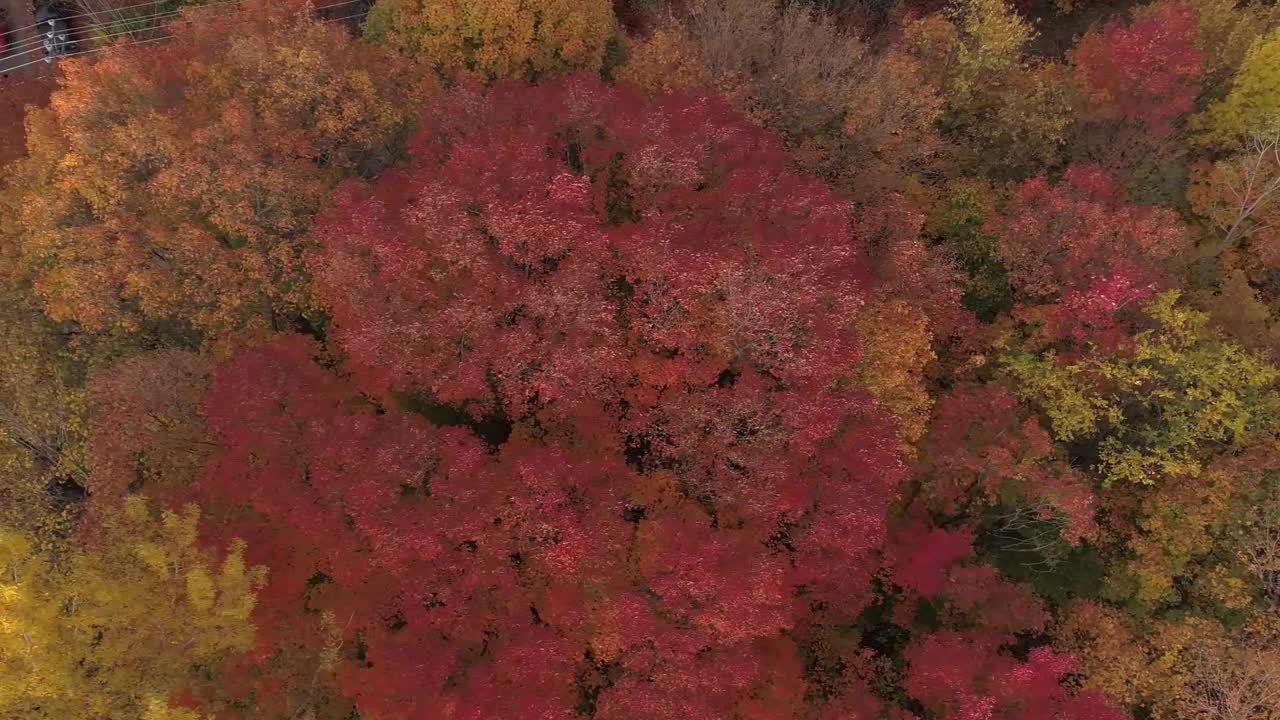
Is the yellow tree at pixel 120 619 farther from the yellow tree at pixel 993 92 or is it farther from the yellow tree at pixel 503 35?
the yellow tree at pixel 993 92

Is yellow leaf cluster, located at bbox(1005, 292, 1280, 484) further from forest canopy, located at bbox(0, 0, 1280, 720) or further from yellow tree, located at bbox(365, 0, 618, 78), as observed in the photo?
yellow tree, located at bbox(365, 0, 618, 78)

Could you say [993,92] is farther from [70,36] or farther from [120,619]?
[70,36]

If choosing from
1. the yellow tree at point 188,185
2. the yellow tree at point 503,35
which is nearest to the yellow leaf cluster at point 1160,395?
the yellow tree at point 503,35

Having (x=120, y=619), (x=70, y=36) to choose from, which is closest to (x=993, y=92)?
(x=120, y=619)

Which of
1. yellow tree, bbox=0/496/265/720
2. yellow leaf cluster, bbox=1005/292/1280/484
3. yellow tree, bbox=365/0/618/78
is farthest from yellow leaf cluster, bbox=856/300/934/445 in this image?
yellow tree, bbox=0/496/265/720

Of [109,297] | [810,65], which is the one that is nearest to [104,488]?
[109,297]

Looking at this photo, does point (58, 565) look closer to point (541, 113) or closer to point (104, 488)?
point (104, 488)
